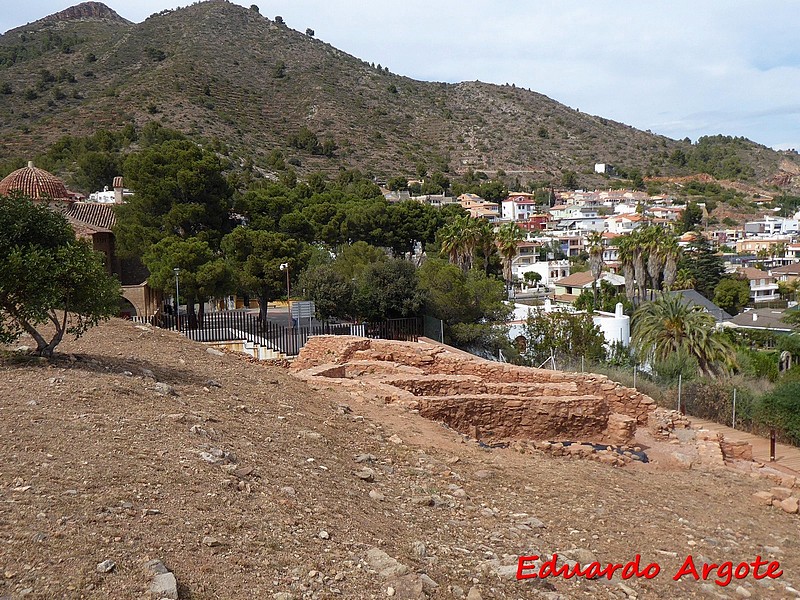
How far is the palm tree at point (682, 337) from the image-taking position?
79.2 ft

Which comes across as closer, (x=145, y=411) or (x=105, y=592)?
(x=105, y=592)

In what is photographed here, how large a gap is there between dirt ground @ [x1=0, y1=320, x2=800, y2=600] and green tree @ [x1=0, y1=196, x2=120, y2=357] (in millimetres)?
836

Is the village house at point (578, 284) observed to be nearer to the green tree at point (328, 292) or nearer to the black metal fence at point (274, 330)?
the green tree at point (328, 292)

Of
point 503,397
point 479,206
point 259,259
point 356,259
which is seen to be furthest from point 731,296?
point 503,397

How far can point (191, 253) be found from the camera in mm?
28547

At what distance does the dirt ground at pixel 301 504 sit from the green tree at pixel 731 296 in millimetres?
52994

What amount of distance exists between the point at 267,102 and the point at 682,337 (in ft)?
293

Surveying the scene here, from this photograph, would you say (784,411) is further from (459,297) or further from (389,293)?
(389,293)

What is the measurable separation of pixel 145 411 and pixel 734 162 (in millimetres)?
185469

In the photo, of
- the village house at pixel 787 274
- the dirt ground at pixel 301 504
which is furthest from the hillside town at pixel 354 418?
the village house at pixel 787 274

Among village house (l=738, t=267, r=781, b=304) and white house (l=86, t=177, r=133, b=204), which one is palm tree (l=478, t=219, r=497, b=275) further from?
village house (l=738, t=267, r=781, b=304)

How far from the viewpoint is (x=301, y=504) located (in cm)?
695

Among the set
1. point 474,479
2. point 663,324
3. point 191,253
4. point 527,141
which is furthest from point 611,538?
point 527,141

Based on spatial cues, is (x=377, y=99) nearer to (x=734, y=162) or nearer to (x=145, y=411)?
(x=734, y=162)
